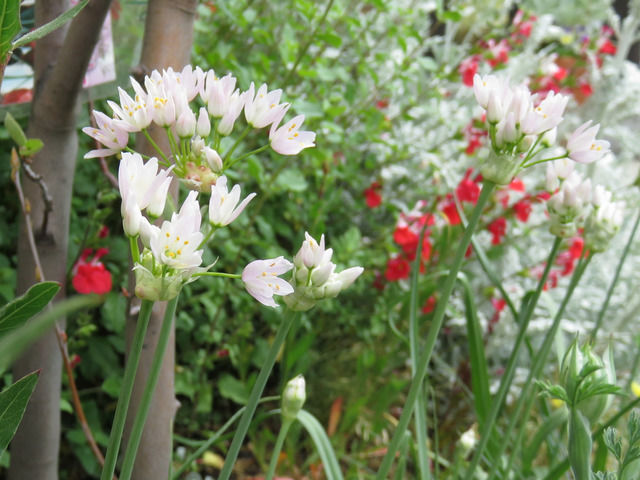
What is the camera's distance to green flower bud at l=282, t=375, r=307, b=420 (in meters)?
0.59

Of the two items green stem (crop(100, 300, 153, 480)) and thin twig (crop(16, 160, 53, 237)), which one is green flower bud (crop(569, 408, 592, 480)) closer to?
green stem (crop(100, 300, 153, 480))

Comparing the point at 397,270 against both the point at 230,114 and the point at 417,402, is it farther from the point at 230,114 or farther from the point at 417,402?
the point at 230,114

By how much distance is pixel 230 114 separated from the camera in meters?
0.47

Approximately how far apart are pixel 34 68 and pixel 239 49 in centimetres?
74


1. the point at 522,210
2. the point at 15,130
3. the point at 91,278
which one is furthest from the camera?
the point at 522,210

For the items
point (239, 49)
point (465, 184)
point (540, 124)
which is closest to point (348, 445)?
point (465, 184)

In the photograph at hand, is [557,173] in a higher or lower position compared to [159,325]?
higher

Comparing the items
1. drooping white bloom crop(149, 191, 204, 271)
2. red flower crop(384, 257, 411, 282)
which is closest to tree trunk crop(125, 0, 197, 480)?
drooping white bloom crop(149, 191, 204, 271)

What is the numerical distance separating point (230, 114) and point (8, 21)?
0.15 meters

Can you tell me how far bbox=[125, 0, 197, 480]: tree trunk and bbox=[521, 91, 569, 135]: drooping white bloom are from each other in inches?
14.3

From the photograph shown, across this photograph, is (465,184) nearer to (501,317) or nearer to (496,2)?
(501,317)

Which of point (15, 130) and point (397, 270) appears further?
point (397, 270)

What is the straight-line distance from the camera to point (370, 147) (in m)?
1.83

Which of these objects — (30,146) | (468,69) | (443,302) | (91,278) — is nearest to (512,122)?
(443,302)
